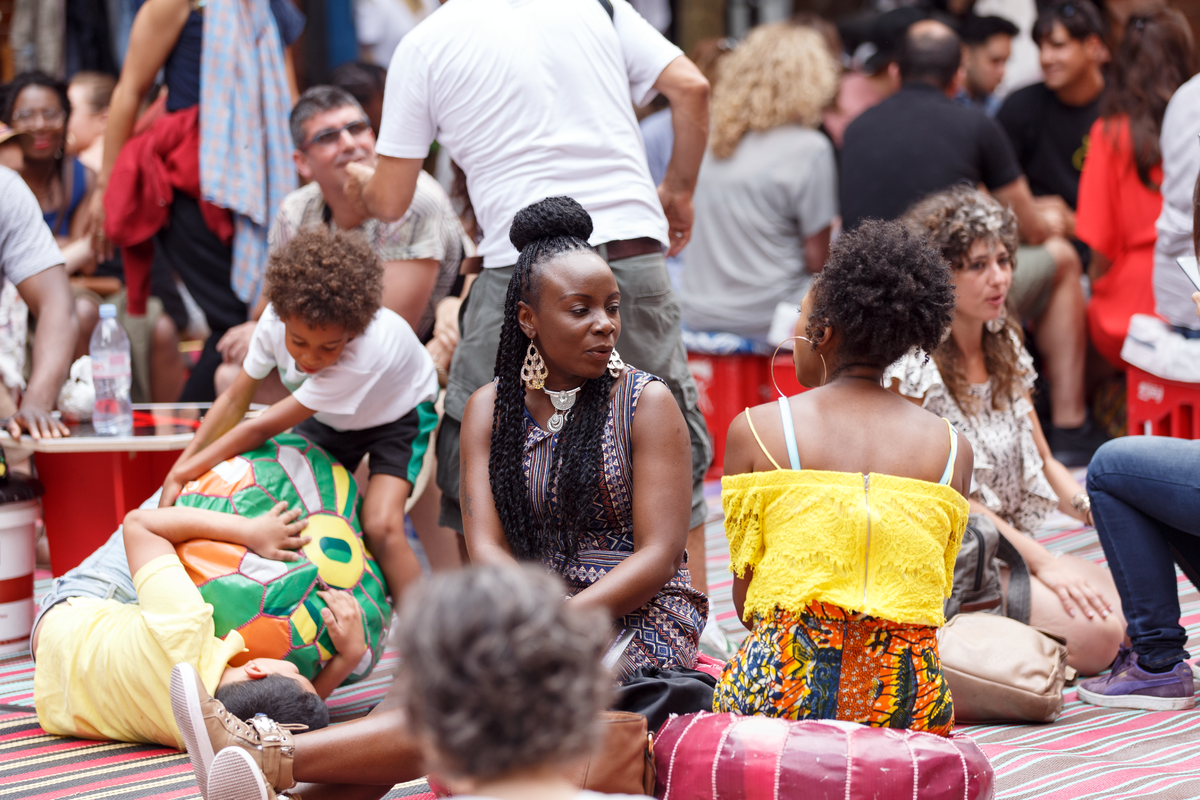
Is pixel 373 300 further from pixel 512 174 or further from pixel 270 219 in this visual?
pixel 270 219

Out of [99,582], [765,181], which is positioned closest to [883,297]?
[99,582]

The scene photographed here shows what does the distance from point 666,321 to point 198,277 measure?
2401mm

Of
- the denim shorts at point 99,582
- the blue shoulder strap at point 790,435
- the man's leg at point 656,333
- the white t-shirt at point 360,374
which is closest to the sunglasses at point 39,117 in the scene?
the white t-shirt at point 360,374

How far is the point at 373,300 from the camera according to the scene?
3217mm

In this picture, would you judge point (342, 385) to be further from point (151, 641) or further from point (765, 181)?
point (765, 181)

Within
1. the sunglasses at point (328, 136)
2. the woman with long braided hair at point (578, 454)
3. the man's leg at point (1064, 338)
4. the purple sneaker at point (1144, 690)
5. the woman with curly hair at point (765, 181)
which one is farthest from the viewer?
the woman with curly hair at point (765, 181)

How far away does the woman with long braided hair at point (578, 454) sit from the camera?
2.48 metres

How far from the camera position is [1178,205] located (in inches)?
165

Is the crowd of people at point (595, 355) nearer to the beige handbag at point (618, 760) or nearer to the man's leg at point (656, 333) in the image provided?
the man's leg at point (656, 333)

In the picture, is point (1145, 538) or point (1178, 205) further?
point (1178, 205)

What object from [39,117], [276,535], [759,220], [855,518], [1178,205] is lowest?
[276,535]

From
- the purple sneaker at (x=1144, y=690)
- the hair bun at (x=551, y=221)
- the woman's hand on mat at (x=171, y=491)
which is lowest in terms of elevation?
the purple sneaker at (x=1144, y=690)

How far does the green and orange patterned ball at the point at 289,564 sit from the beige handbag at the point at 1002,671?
1.41 m

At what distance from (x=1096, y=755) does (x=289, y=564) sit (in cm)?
187
